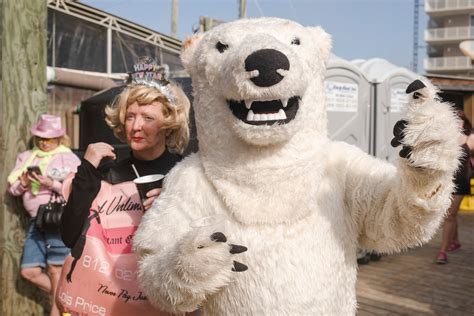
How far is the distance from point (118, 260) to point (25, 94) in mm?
1934

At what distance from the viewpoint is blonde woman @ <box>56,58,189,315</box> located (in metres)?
1.90

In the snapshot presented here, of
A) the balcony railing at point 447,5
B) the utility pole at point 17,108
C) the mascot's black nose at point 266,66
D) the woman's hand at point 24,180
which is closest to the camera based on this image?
the mascot's black nose at point 266,66

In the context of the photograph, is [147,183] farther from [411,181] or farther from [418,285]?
[418,285]

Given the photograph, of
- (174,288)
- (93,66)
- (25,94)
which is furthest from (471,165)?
(93,66)

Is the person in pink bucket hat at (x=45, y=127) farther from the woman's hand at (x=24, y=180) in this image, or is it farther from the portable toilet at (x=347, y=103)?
the portable toilet at (x=347, y=103)

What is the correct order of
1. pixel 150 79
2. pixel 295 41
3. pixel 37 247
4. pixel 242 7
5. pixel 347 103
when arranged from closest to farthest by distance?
pixel 295 41
pixel 150 79
pixel 37 247
pixel 347 103
pixel 242 7

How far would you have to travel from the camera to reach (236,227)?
1.54 m

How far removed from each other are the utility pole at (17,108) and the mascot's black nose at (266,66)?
2.43 metres

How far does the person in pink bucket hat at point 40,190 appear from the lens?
3432mm

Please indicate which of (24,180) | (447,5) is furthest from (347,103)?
(447,5)

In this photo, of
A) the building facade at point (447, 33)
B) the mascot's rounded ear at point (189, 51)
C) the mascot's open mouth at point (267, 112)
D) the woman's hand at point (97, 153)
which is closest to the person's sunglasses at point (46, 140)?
the woman's hand at point (97, 153)

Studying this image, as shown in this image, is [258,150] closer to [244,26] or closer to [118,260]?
[244,26]

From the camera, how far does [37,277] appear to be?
346 cm

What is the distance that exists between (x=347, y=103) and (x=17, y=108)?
354cm
